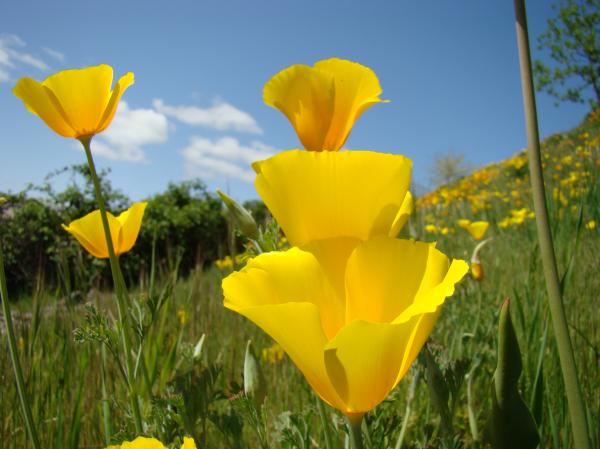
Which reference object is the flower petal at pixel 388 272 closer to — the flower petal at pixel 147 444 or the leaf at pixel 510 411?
the leaf at pixel 510 411

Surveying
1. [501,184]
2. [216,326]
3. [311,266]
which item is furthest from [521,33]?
[501,184]

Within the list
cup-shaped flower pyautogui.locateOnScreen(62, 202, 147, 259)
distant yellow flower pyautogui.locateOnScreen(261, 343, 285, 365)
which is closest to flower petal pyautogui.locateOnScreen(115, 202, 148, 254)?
cup-shaped flower pyautogui.locateOnScreen(62, 202, 147, 259)

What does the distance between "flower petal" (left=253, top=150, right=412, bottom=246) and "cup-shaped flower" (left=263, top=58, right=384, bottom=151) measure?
A: 387 mm

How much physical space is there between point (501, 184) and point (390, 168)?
1090cm

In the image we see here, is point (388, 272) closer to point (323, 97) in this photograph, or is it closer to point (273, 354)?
point (323, 97)

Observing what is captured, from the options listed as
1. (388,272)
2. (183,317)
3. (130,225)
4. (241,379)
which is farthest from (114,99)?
(241,379)

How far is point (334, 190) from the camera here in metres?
0.51

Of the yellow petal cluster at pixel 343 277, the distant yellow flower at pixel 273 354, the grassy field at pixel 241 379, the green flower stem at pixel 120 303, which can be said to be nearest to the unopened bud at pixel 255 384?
the grassy field at pixel 241 379

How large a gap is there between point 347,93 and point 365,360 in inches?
22.6

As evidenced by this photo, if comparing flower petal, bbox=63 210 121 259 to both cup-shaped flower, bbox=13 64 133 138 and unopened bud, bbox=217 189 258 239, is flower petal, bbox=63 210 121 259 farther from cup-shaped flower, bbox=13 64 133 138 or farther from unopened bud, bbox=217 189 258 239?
unopened bud, bbox=217 189 258 239

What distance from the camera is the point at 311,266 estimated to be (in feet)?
1.58

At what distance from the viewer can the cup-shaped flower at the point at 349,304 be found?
0.43 m

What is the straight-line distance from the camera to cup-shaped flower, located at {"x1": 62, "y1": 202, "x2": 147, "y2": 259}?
1.10 m

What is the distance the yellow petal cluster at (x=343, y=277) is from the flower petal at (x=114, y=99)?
1.96ft
